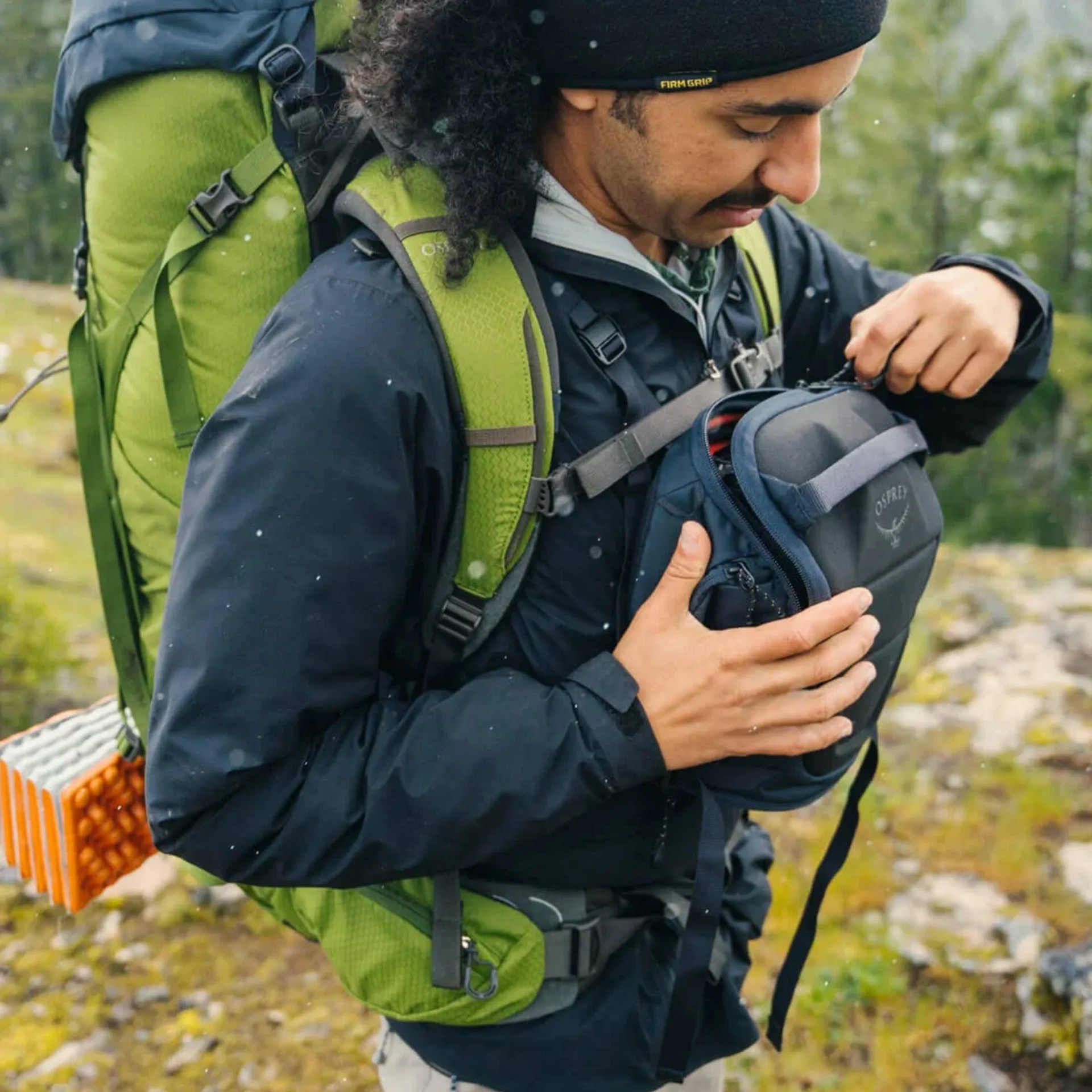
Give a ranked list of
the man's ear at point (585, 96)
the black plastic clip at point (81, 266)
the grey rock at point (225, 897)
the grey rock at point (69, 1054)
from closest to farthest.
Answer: the man's ear at point (585, 96), the black plastic clip at point (81, 266), the grey rock at point (69, 1054), the grey rock at point (225, 897)

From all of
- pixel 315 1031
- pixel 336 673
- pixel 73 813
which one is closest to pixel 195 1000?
pixel 315 1031

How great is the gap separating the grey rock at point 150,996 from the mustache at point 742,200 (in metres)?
4.02

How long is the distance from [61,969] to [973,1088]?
3.76 m

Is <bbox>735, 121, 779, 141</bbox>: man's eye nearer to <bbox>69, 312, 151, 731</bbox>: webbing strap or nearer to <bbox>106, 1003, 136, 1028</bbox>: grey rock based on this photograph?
<bbox>69, 312, 151, 731</bbox>: webbing strap

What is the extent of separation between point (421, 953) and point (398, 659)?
643 mm

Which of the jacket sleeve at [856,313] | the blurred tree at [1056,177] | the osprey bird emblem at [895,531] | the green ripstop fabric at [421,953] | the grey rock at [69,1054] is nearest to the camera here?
the osprey bird emblem at [895,531]

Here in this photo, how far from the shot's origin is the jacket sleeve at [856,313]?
274cm

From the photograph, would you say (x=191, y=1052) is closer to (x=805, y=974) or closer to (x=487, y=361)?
(x=805, y=974)

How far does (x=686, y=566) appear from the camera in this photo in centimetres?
198

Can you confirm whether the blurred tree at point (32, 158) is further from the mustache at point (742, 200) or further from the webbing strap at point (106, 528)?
the mustache at point (742, 200)

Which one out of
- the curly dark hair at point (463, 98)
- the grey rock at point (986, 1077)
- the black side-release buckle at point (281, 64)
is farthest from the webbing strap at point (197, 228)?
the grey rock at point (986, 1077)

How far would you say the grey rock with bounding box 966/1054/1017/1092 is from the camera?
4000 millimetres

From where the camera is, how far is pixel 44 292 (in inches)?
750

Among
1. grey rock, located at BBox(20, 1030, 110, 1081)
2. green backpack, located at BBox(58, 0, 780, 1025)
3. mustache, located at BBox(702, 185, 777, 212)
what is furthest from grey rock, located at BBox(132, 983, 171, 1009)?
mustache, located at BBox(702, 185, 777, 212)
